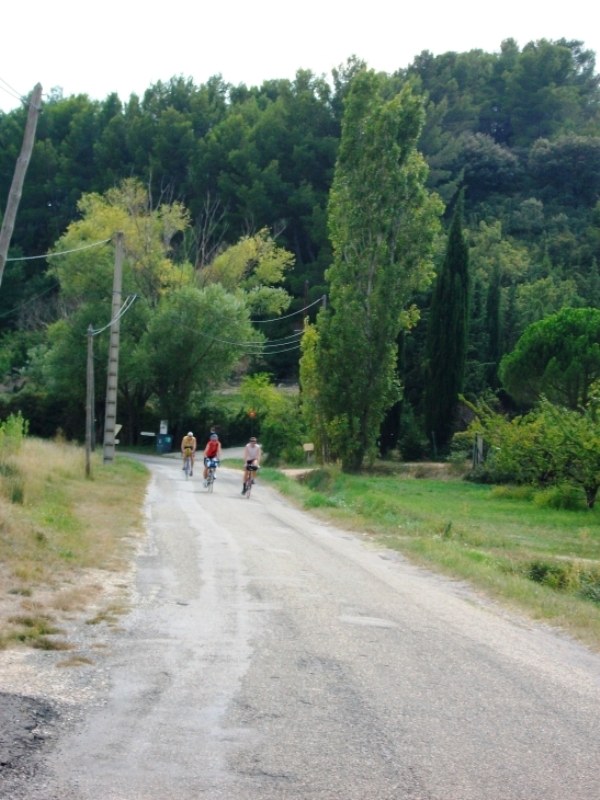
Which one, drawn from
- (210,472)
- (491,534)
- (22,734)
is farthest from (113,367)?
(22,734)

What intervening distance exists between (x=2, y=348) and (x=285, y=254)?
82.6 ft

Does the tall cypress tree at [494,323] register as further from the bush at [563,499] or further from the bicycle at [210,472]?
the bicycle at [210,472]

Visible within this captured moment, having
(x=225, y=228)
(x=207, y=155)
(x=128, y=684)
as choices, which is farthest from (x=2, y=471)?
(x=207, y=155)

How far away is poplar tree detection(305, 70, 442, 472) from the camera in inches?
1479

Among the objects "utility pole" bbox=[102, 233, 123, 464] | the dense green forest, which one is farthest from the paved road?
the dense green forest

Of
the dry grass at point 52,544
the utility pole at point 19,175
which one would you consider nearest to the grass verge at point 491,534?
Result: the dry grass at point 52,544

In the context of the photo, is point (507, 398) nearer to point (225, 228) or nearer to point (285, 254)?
point (285, 254)

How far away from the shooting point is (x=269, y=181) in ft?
257

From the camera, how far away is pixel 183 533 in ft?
59.8

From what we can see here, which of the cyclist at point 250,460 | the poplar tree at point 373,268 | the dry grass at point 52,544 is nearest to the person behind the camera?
the dry grass at point 52,544

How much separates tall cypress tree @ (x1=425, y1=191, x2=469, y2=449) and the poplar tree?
38.6 feet

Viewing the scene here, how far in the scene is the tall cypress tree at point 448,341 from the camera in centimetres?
4981

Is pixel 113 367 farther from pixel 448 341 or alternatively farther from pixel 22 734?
pixel 22 734

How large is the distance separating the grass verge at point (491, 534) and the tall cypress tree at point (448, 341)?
1328cm
